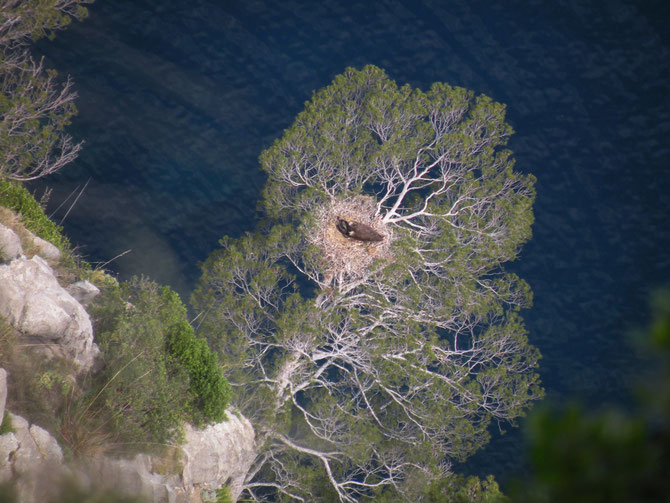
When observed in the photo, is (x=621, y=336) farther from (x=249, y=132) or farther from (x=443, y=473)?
(x=249, y=132)

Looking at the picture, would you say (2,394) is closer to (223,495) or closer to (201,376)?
(201,376)

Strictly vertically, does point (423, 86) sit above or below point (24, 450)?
above

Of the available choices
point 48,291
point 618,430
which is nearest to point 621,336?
point 48,291

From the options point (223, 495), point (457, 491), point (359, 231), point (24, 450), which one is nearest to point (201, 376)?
point (223, 495)

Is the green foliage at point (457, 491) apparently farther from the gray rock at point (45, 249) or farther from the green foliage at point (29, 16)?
the green foliage at point (29, 16)

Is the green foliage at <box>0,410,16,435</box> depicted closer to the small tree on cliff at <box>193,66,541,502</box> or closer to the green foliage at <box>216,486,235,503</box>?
the green foliage at <box>216,486,235,503</box>

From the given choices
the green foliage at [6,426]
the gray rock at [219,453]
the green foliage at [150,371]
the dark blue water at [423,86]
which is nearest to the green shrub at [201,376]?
the green foliage at [150,371]

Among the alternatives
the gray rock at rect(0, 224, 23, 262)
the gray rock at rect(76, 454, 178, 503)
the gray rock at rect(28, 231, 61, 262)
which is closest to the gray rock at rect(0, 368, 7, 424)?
the gray rock at rect(76, 454, 178, 503)
